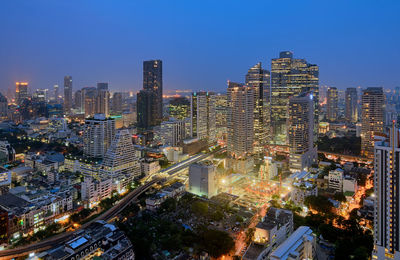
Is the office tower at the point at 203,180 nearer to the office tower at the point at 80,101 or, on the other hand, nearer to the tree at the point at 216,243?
the tree at the point at 216,243

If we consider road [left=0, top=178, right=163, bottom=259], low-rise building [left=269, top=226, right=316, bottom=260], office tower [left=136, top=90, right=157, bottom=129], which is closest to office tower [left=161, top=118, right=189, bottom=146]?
office tower [left=136, top=90, right=157, bottom=129]

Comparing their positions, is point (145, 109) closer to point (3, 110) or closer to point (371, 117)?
point (3, 110)

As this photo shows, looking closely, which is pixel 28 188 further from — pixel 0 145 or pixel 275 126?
pixel 275 126

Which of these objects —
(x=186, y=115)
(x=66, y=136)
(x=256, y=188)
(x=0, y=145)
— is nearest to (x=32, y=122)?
(x=66, y=136)

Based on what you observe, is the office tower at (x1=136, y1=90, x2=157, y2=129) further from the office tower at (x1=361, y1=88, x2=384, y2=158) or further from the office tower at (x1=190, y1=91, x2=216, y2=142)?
the office tower at (x1=361, y1=88, x2=384, y2=158)

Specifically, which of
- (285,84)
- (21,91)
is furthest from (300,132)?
(21,91)

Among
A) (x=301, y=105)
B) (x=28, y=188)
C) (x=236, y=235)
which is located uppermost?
(x=301, y=105)
